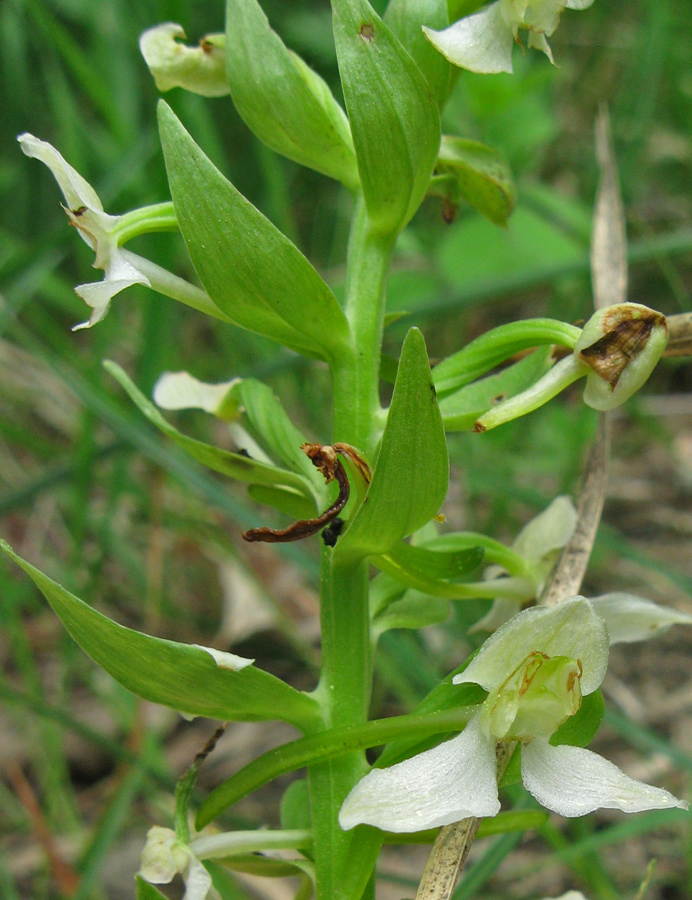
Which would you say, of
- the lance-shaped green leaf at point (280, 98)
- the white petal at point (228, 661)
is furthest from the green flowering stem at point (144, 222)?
the white petal at point (228, 661)

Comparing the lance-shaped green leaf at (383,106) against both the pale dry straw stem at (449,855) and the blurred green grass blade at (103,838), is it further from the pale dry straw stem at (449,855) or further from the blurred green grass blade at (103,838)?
the blurred green grass blade at (103,838)

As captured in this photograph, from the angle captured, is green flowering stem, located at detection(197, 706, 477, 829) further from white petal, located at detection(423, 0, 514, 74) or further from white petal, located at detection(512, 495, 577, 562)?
white petal, located at detection(423, 0, 514, 74)

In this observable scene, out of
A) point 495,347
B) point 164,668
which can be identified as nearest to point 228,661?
point 164,668

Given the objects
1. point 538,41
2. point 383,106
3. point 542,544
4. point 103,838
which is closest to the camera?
point 383,106

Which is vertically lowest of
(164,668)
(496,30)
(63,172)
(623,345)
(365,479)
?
(164,668)

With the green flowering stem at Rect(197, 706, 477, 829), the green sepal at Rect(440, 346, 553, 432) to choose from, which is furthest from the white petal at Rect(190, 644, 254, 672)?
the green sepal at Rect(440, 346, 553, 432)

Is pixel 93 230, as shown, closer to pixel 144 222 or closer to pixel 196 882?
pixel 144 222

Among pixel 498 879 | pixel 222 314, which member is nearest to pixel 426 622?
pixel 222 314

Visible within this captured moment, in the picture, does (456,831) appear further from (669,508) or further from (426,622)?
(669,508)
